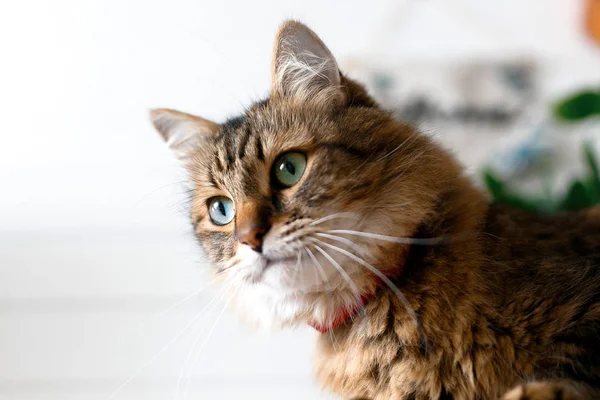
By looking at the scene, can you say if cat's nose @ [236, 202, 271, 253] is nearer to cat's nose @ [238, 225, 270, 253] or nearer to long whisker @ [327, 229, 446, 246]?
cat's nose @ [238, 225, 270, 253]

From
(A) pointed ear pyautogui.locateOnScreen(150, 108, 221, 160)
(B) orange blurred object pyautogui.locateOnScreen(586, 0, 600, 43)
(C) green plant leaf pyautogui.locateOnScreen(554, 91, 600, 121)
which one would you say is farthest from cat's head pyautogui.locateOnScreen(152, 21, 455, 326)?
(B) orange blurred object pyautogui.locateOnScreen(586, 0, 600, 43)

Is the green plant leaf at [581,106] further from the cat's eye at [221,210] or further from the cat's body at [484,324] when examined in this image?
the cat's eye at [221,210]

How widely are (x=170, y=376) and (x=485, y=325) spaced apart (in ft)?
4.47

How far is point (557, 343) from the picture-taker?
829mm

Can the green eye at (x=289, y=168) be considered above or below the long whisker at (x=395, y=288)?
above

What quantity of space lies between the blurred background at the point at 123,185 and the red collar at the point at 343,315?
0.84 meters

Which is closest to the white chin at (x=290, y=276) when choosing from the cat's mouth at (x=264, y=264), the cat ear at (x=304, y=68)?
the cat's mouth at (x=264, y=264)

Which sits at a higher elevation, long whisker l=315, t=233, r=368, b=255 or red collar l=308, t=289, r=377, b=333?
long whisker l=315, t=233, r=368, b=255

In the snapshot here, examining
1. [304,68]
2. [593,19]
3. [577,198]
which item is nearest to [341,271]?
[304,68]

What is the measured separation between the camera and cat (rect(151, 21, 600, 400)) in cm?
85

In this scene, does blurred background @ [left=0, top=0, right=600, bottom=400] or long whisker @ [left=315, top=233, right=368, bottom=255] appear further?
blurred background @ [left=0, top=0, right=600, bottom=400]

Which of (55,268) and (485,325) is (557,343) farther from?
(55,268)

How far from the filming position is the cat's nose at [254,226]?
2.88ft

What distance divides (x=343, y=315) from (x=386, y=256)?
143 mm
